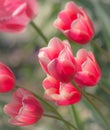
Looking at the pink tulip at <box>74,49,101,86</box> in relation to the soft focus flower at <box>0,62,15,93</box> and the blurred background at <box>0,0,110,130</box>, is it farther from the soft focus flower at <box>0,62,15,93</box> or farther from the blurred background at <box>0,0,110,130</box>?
the soft focus flower at <box>0,62,15,93</box>

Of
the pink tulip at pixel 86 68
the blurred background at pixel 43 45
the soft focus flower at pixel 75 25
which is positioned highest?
the soft focus flower at pixel 75 25

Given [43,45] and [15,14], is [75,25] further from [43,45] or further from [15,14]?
[43,45]

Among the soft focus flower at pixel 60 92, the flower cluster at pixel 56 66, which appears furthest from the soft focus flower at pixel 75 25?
the soft focus flower at pixel 60 92

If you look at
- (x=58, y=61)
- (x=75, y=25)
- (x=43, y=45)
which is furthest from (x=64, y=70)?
(x=43, y=45)

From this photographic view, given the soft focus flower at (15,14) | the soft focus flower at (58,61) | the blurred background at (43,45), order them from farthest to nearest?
the blurred background at (43,45), the soft focus flower at (15,14), the soft focus flower at (58,61)

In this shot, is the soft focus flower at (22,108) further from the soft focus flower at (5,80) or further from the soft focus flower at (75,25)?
the soft focus flower at (75,25)

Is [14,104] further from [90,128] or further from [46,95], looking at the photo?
[90,128]
